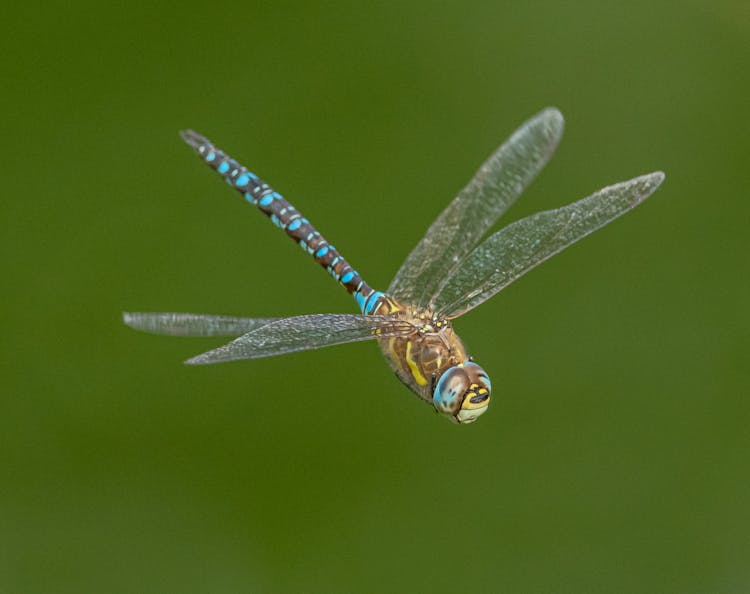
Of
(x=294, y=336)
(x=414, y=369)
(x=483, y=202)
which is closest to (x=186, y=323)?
(x=294, y=336)

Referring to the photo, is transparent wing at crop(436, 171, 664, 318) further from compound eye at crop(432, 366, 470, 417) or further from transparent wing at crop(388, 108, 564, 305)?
compound eye at crop(432, 366, 470, 417)

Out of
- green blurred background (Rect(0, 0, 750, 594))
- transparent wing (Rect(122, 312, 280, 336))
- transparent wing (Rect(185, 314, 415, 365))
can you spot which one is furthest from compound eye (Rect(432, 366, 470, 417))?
green blurred background (Rect(0, 0, 750, 594))

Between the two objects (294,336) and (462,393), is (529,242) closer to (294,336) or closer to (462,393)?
(462,393)

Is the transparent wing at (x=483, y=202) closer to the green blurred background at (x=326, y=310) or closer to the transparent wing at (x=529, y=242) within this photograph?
the transparent wing at (x=529, y=242)

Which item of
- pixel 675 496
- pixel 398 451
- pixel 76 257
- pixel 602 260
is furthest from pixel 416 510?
pixel 76 257

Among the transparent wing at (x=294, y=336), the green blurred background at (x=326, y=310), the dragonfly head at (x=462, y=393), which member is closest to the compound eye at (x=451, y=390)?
the dragonfly head at (x=462, y=393)

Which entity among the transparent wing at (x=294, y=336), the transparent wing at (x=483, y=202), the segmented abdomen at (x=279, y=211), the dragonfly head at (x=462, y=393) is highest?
the segmented abdomen at (x=279, y=211)

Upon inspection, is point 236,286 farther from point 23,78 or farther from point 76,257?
point 23,78
